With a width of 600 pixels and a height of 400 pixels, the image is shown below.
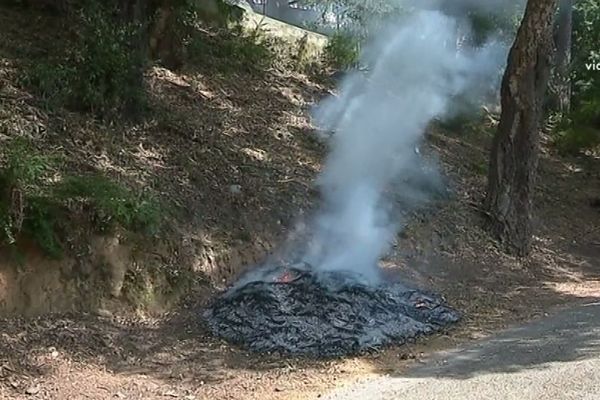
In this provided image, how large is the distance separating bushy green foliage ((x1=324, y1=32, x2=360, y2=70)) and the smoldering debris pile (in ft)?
22.5

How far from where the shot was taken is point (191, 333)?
18.2 ft

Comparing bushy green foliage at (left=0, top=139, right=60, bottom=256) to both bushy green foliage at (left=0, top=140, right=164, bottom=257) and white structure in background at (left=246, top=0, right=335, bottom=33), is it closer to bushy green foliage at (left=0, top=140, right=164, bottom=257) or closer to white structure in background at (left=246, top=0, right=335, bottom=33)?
bushy green foliage at (left=0, top=140, right=164, bottom=257)

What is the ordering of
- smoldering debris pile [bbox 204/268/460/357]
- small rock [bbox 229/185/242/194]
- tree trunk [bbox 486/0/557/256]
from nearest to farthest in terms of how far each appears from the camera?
1. smoldering debris pile [bbox 204/268/460/357]
2. small rock [bbox 229/185/242/194]
3. tree trunk [bbox 486/0/557/256]

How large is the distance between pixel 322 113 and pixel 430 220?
2.57 meters

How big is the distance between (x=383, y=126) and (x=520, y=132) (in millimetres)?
1818

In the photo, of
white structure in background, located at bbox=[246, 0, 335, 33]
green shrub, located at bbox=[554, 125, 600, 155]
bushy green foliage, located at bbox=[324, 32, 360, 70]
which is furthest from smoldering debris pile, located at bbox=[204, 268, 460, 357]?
white structure in background, located at bbox=[246, 0, 335, 33]

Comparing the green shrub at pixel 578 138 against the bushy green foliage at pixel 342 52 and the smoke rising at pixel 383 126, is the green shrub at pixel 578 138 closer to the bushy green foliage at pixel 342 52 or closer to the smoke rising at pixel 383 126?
the smoke rising at pixel 383 126

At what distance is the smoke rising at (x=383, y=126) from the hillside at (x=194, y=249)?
277 mm

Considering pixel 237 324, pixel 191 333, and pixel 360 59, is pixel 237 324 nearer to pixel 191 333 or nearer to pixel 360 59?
pixel 191 333

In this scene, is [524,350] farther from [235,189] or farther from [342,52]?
[342,52]

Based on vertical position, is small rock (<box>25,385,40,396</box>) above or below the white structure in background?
below

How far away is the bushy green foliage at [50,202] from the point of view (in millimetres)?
5258

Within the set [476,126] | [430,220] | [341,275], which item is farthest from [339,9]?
[341,275]

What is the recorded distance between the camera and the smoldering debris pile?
5383 mm
